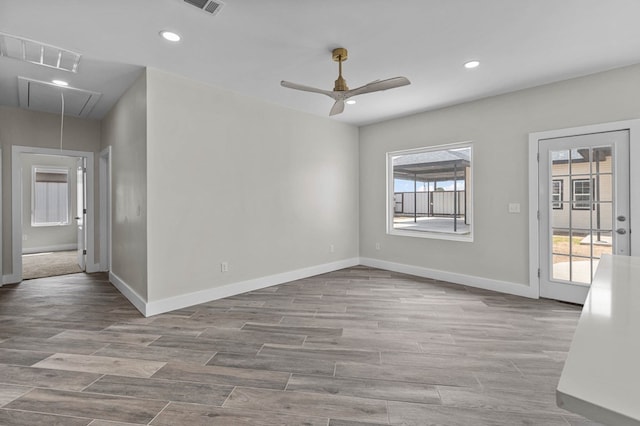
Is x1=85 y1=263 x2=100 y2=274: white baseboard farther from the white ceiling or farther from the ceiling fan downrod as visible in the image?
the ceiling fan downrod

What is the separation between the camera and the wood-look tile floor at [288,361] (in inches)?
73.8

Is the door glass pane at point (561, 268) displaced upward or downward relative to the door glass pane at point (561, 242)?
downward

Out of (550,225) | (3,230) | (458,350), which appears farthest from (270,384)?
(3,230)

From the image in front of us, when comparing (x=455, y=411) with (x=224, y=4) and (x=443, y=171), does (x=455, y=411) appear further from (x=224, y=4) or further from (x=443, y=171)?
(x=443, y=171)

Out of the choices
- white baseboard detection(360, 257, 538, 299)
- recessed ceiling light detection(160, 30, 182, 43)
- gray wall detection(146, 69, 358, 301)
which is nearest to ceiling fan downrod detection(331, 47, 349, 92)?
recessed ceiling light detection(160, 30, 182, 43)

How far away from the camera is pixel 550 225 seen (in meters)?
3.94

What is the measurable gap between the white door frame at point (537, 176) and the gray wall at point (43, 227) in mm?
9631

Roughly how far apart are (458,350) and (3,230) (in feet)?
20.8

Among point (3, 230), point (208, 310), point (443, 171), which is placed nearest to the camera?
point (208, 310)

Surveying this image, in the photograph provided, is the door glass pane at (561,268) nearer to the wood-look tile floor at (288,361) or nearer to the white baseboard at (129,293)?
the wood-look tile floor at (288,361)

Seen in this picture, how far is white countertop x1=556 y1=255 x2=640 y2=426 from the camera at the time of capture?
0.47 m

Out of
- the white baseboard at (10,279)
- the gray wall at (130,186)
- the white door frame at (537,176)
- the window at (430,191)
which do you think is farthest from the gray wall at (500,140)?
the white baseboard at (10,279)

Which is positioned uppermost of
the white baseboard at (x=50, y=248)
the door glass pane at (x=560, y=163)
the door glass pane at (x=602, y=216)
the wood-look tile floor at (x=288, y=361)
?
the door glass pane at (x=560, y=163)

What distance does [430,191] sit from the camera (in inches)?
383
